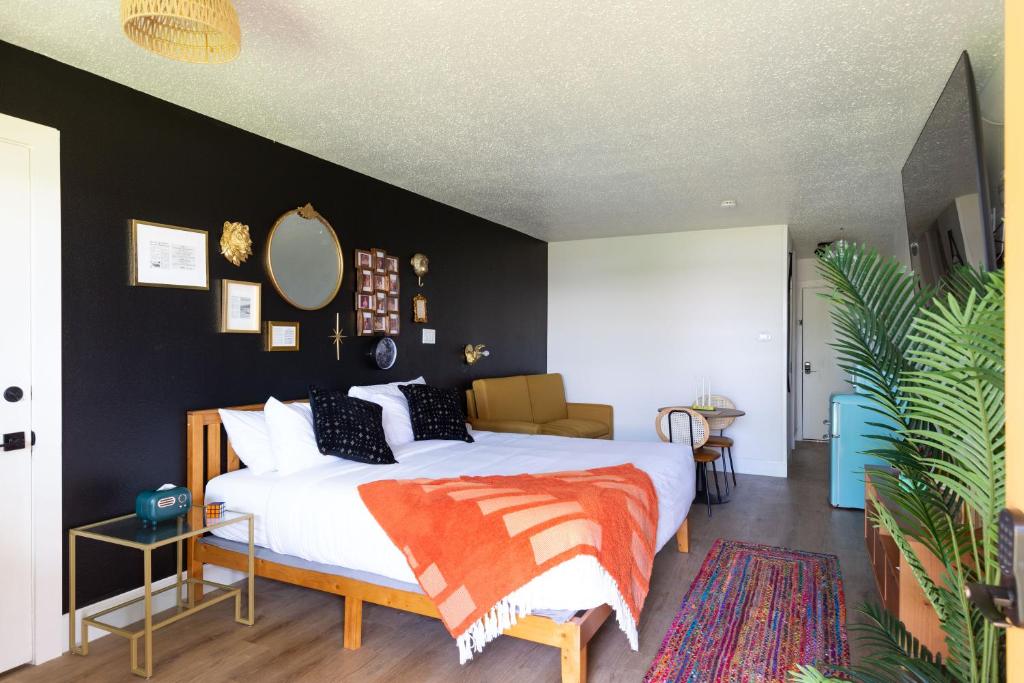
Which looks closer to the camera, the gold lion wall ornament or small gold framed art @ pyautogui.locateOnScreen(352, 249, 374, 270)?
the gold lion wall ornament

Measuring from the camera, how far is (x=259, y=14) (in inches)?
88.8

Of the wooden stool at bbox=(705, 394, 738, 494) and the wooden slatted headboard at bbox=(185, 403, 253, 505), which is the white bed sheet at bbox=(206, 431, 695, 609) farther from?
the wooden stool at bbox=(705, 394, 738, 494)

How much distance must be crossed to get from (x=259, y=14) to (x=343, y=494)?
78.0 inches

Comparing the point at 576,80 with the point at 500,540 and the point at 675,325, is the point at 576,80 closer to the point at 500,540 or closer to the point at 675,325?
the point at 500,540

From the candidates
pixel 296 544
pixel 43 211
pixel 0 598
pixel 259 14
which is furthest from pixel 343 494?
pixel 259 14

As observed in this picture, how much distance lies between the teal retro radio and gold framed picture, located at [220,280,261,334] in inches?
38.3

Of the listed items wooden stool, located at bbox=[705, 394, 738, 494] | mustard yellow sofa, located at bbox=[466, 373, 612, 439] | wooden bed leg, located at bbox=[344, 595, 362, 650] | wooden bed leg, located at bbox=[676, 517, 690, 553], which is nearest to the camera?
wooden bed leg, located at bbox=[344, 595, 362, 650]

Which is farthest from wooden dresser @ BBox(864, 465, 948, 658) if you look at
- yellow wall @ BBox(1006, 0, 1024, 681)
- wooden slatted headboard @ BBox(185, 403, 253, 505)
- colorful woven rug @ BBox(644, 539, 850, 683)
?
wooden slatted headboard @ BBox(185, 403, 253, 505)

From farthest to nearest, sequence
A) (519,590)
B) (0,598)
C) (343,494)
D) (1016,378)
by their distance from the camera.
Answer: (343,494) < (0,598) < (519,590) < (1016,378)

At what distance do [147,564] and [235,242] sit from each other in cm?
178

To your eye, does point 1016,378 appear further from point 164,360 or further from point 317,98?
point 164,360

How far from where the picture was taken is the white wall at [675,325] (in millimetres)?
6188

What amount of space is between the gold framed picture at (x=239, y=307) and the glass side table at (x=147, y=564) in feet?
3.29

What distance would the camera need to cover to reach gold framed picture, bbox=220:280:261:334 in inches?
133
